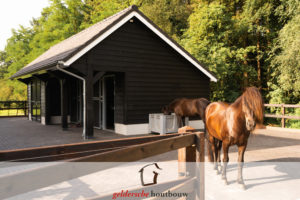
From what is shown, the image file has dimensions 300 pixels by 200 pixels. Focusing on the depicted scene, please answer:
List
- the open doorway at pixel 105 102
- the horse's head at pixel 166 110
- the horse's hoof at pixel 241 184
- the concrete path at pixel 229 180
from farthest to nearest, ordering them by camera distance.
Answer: the open doorway at pixel 105 102 → the horse's head at pixel 166 110 → the horse's hoof at pixel 241 184 → the concrete path at pixel 229 180

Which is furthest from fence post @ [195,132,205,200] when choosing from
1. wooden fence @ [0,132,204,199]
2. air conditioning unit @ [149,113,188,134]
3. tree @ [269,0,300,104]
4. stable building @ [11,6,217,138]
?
tree @ [269,0,300,104]

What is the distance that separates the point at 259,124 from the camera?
4.00m


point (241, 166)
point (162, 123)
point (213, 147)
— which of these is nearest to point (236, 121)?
point (241, 166)

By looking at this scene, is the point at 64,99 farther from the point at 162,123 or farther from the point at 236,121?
the point at 236,121

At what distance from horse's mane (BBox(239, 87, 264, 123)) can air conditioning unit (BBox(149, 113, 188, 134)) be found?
6237mm

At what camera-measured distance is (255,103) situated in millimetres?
3895

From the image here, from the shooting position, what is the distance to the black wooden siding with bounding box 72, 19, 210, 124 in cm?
992

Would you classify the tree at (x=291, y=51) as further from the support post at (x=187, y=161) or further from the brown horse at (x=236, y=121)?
the support post at (x=187, y=161)

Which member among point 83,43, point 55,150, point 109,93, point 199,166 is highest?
point 83,43

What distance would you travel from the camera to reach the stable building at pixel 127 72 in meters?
9.25

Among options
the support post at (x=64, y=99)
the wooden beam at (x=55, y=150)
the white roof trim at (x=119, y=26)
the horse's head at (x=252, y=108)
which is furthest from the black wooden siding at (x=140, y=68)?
the wooden beam at (x=55, y=150)

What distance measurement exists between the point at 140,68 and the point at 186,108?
9.34 ft

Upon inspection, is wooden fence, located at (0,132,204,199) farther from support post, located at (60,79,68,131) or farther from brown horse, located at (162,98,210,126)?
support post, located at (60,79,68,131)

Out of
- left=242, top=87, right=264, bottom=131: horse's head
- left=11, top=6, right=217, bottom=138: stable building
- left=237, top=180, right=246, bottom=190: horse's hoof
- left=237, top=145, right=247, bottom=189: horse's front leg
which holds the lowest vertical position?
left=237, top=180, right=246, bottom=190: horse's hoof
